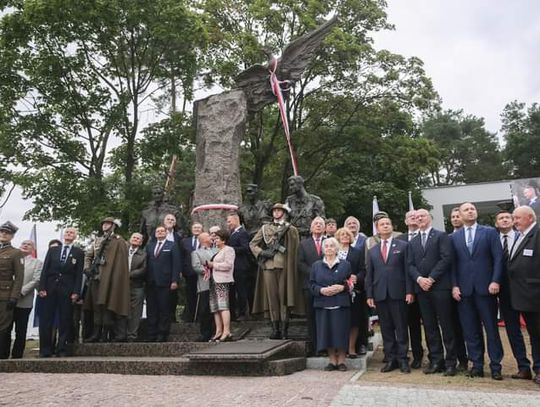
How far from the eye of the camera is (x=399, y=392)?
4336mm

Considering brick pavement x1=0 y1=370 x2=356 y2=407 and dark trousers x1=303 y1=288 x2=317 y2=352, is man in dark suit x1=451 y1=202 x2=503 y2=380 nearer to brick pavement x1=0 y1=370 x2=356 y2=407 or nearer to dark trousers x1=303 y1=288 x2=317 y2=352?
brick pavement x1=0 y1=370 x2=356 y2=407

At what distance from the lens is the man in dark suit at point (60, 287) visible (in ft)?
22.8

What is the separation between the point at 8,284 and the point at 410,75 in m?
14.8

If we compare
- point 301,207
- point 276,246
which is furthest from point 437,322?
point 301,207

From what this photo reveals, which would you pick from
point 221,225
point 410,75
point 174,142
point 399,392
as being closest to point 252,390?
point 399,392

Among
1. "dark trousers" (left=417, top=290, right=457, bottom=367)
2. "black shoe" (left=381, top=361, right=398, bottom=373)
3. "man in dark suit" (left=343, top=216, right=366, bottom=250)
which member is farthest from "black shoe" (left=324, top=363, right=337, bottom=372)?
"man in dark suit" (left=343, top=216, right=366, bottom=250)

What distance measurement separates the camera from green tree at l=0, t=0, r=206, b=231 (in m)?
10.9

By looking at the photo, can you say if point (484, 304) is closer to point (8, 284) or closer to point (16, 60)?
point (8, 284)

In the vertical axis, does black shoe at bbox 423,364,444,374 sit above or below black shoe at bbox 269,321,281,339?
below

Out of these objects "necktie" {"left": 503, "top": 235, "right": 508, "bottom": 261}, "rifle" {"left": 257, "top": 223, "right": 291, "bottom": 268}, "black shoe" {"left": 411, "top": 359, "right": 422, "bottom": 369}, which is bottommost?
"black shoe" {"left": 411, "top": 359, "right": 422, "bottom": 369}

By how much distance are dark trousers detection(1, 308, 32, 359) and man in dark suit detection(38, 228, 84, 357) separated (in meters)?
0.55

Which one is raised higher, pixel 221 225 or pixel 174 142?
pixel 174 142

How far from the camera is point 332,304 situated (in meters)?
5.88

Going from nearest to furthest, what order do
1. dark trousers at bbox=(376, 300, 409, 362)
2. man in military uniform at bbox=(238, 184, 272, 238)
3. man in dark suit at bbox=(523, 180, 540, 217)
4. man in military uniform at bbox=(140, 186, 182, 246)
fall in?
dark trousers at bbox=(376, 300, 409, 362) < man in military uniform at bbox=(238, 184, 272, 238) < man in military uniform at bbox=(140, 186, 182, 246) < man in dark suit at bbox=(523, 180, 540, 217)
